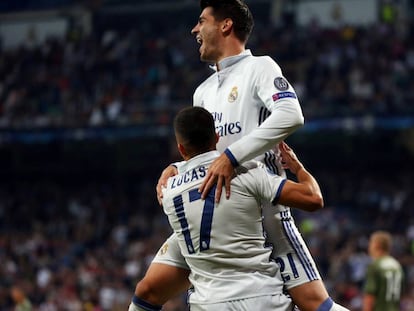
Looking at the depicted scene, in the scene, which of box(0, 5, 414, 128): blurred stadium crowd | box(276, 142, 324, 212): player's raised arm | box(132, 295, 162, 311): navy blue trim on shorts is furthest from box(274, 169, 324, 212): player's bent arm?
box(0, 5, 414, 128): blurred stadium crowd

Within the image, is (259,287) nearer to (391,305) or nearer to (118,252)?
(391,305)

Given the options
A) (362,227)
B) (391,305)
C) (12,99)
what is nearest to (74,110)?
(12,99)

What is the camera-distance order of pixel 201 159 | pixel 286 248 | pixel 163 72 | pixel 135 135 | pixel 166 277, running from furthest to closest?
1. pixel 163 72
2. pixel 135 135
3. pixel 166 277
4. pixel 286 248
5. pixel 201 159

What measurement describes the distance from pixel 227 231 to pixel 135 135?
1870 centimetres

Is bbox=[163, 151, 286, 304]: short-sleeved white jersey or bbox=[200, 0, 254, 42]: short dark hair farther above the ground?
bbox=[200, 0, 254, 42]: short dark hair

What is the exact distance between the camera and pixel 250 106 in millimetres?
4625

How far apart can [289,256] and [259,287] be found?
0.26 metres

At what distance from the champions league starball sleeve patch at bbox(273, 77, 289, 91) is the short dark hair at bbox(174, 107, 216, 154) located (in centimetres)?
34

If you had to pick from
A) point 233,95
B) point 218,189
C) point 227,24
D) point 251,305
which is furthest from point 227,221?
point 227,24

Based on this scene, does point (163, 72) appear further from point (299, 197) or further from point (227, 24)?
point (299, 197)

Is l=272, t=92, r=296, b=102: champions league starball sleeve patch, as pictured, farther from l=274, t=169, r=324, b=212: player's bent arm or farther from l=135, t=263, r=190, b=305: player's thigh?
l=135, t=263, r=190, b=305: player's thigh

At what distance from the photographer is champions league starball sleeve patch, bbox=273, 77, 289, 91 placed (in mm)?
4461

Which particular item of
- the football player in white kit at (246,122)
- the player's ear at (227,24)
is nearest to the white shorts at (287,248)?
the football player in white kit at (246,122)

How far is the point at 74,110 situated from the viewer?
78.0 feet
